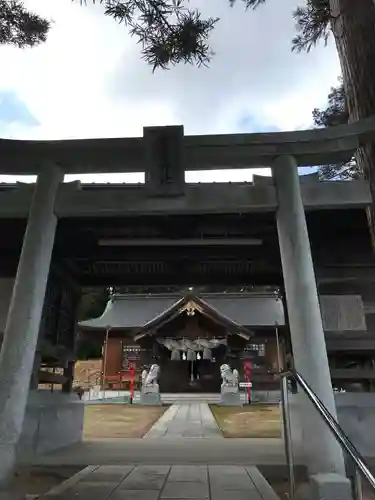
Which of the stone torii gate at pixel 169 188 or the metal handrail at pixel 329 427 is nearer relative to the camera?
the metal handrail at pixel 329 427

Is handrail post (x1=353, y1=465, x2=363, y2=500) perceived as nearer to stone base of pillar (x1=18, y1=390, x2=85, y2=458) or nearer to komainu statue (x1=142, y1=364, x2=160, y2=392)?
stone base of pillar (x1=18, y1=390, x2=85, y2=458)

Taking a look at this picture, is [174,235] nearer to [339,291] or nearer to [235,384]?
[339,291]

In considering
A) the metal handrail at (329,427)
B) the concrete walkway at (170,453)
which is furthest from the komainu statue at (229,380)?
the metal handrail at (329,427)

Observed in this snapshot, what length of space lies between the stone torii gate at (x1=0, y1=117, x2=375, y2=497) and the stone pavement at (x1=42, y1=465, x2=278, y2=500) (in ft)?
2.18

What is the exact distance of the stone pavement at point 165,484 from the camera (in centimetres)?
359

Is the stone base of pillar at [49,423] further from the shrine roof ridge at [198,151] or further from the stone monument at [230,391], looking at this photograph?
A: the stone monument at [230,391]

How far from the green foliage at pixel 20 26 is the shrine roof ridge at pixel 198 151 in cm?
213

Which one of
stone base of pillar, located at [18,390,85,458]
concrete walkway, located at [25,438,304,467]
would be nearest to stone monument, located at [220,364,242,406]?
concrete walkway, located at [25,438,304,467]

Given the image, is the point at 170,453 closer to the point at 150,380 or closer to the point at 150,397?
the point at 150,397

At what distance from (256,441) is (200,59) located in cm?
550

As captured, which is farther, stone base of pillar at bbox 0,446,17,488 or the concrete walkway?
the concrete walkway

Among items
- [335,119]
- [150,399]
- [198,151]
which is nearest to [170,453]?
[198,151]

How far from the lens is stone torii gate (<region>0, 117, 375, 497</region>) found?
12.1 feet

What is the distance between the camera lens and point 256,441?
6621 mm
